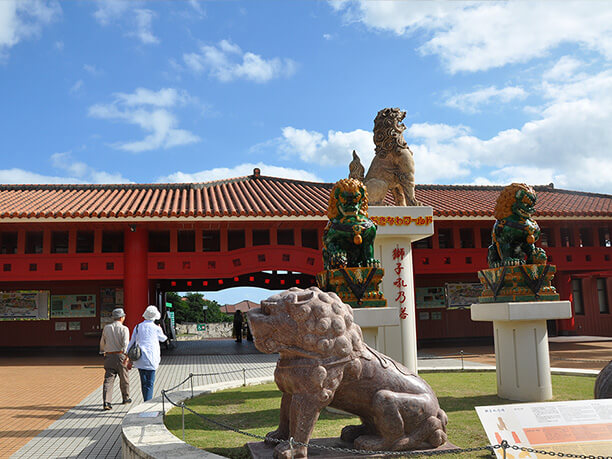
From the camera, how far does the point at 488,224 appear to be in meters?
16.6

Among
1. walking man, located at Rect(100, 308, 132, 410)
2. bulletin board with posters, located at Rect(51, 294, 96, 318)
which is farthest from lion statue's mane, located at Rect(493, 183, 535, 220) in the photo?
bulletin board with posters, located at Rect(51, 294, 96, 318)

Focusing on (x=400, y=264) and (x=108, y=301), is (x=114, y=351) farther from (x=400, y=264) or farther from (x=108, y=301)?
(x=108, y=301)

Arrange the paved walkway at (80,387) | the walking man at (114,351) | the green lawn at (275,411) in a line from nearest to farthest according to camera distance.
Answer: the green lawn at (275,411), the paved walkway at (80,387), the walking man at (114,351)

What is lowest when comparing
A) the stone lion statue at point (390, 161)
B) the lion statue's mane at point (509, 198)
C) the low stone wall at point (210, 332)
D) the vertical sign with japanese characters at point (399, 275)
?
the low stone wall at point (210, 332)

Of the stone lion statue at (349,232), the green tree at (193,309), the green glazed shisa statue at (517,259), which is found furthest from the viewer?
the green tree at (193,309)

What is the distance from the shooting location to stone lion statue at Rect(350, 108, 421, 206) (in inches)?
305

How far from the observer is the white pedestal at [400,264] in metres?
7.54

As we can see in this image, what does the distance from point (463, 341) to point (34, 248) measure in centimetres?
1515

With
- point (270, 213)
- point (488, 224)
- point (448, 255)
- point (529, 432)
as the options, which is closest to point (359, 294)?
point (529, 432)

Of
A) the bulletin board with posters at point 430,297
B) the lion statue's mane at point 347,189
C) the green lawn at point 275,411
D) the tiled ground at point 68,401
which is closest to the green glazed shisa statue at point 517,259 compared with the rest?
the green lawn at point 275,411

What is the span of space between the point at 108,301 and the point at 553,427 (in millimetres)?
15751

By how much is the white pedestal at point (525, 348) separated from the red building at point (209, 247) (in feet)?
27.4

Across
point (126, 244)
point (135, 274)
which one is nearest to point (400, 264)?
point (135, 274)

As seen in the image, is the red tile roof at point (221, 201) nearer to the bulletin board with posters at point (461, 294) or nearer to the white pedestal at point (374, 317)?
the bulletin board with posters at point (461, 294)
